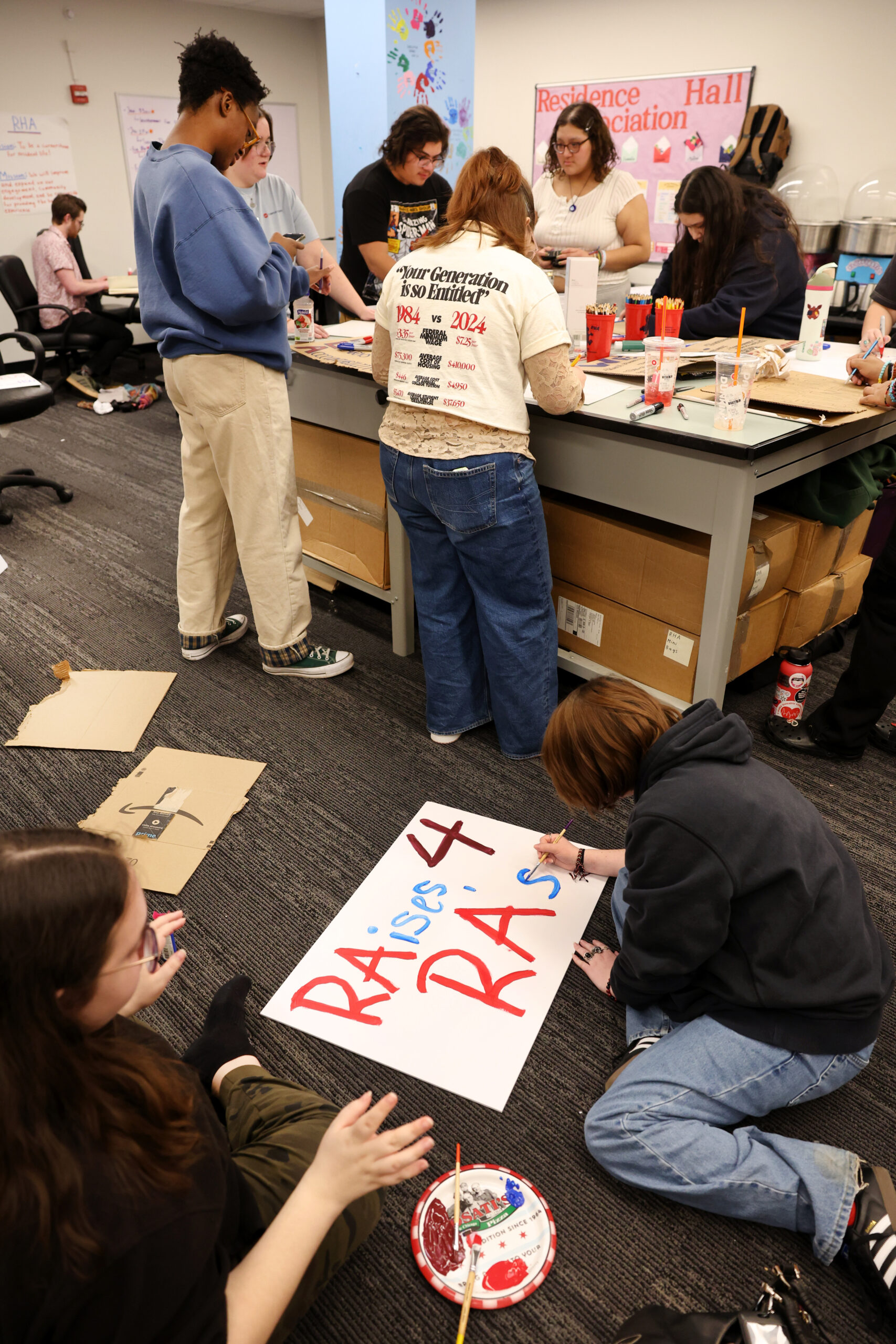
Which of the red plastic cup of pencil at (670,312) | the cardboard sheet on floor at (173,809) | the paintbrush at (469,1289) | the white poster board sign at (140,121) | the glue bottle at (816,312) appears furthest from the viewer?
the white poster board sign at (140,121)

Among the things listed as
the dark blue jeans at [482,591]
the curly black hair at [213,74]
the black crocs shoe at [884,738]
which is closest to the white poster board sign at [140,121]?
the curly black hair at [213,74]

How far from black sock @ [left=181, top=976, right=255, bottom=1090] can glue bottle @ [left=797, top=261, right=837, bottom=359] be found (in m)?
2.19

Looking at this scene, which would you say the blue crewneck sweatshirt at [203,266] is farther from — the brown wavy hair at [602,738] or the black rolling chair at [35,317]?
the black rolling chair at [35,317]

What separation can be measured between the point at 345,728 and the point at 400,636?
425mm

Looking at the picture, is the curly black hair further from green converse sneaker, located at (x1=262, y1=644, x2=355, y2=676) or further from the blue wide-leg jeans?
the blue wide-leg jeans

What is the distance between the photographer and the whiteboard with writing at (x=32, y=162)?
5520 millimetres

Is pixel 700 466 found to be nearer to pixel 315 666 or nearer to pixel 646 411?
pixel 646 411

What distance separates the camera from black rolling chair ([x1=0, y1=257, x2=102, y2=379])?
498 cm

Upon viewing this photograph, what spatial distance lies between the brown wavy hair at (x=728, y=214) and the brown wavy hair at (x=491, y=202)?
1045 mm

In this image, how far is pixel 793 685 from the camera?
2.12m

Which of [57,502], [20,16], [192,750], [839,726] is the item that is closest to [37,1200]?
[192,750]

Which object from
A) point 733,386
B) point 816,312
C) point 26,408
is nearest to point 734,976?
point 733,386

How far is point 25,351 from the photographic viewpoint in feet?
18.8

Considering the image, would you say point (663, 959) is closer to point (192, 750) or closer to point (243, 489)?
point (192, 750)
